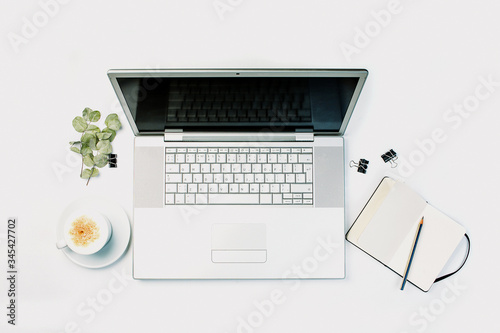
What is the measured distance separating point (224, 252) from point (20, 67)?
0.77m

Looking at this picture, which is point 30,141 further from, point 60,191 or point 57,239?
point 57,239

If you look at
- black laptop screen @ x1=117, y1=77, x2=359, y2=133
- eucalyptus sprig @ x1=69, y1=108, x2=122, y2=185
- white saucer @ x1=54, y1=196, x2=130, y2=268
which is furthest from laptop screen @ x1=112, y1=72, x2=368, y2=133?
white saucer @ x1=54, y1=196, x2=130, y2=268

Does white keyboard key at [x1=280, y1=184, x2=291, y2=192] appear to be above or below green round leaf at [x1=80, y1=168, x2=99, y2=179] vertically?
below

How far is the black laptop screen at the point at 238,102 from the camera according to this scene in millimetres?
766

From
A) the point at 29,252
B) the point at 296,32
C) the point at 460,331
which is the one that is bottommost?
the point at 460,331

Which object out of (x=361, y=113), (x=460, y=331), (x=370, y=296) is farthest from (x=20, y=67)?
(x=460, y=331)

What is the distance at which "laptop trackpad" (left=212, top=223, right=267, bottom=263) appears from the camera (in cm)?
97

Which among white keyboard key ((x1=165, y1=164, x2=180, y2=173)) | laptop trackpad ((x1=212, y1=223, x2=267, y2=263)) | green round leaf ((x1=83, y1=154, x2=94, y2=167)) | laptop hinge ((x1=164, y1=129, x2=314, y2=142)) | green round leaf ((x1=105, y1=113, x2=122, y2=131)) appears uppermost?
green round leaf ((x1=105, y1=113, x2=122, y2=131))

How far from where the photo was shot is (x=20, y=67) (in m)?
1.02

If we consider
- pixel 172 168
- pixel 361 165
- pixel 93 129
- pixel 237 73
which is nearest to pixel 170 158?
pixel 172 168

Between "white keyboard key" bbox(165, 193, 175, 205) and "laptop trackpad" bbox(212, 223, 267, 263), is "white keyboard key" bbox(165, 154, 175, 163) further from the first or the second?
"laptop trackpad" bbox(212, 223, 267, 263)

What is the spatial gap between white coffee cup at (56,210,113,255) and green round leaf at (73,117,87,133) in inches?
8.9

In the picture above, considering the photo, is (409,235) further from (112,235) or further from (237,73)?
(112,235)

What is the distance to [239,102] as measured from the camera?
850mm
